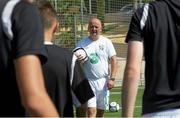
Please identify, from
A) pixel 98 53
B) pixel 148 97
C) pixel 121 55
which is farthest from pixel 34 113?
pixel 121 55

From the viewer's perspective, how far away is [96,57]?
11.1m

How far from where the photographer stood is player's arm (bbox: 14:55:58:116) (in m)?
2.76

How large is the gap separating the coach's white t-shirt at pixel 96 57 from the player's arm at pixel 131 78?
6.72 meters

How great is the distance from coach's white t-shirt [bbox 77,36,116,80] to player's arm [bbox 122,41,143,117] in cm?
672

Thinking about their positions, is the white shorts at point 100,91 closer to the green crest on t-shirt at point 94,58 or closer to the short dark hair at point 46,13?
the green crest on t-shirt at point 94,58

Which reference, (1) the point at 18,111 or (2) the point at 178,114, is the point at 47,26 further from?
(1) the point at 18,111

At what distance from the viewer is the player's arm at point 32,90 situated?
2758 millimetres

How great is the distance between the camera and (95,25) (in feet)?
36.7

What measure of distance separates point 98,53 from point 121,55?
12916 millimetres

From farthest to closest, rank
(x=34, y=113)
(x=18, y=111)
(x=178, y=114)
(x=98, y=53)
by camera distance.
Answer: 1. (x=98, y=53)
2. (x=178, y=114)
3. (x=18, y=111)
4. (x=34, y=113)

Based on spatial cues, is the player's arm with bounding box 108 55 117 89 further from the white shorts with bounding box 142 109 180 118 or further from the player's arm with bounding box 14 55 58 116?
the player's arm with bounding box 14 55 58 116

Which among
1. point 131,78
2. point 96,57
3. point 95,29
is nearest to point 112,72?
point 96,57

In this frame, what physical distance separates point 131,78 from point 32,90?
63.1 inches

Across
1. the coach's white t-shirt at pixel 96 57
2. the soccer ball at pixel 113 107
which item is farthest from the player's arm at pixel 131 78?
the soccer ball at pixel 113 107
